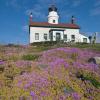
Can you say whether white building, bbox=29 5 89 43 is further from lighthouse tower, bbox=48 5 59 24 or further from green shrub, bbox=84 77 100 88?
green shrub, bbox=84 77 100 88

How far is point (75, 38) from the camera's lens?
66438mm


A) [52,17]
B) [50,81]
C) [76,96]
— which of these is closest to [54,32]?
[52,17]

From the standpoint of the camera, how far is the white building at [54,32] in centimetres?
6388

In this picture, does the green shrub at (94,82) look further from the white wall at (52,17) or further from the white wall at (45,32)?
the white wall at (52,17)

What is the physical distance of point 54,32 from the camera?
63.9 m

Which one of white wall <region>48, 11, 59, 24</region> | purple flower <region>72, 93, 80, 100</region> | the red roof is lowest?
purple flower <region>72, 93, 80, 100</region>

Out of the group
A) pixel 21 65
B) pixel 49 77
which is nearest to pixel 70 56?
pixel 21 65

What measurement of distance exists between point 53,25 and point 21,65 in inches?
2104

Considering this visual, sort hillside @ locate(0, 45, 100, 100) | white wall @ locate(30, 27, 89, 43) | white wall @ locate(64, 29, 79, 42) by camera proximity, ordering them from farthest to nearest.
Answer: white wall @ locate(64, 29, 79, 42), white wall @ locate(30, 27, 89, 43), hillside @ locate(0, 45, 100, 100)

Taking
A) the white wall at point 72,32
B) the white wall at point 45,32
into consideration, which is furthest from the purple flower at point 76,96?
the white wall at point 72,32

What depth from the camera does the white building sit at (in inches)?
2515

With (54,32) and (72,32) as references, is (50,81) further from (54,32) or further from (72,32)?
(72,32)

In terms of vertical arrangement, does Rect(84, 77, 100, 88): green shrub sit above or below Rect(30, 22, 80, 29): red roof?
below

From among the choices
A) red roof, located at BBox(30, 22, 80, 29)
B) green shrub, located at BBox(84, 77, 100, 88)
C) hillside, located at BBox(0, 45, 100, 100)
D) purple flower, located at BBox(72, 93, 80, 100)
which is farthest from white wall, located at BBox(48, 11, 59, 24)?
purple flower, located at BBox(72, 93, 80, 100)
